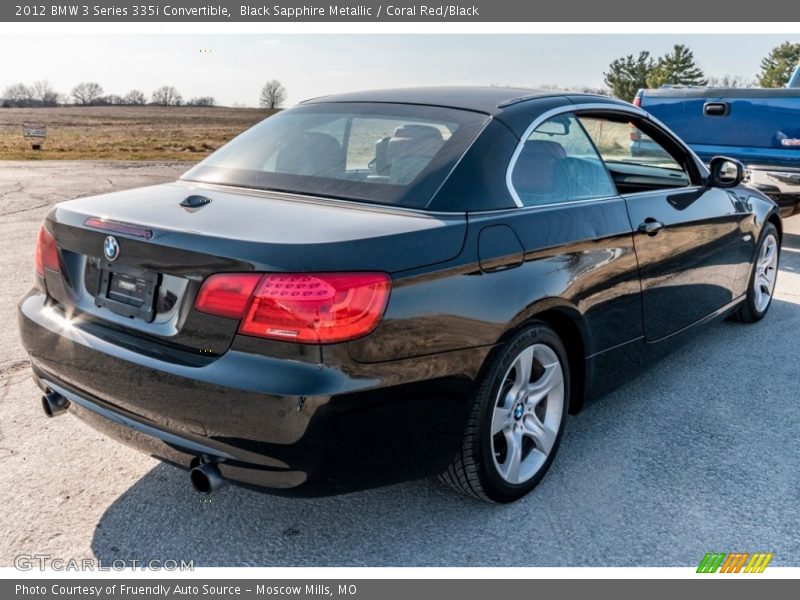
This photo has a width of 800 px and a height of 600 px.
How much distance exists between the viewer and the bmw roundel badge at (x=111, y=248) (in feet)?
8.57

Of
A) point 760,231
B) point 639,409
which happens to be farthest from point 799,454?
point 760,231

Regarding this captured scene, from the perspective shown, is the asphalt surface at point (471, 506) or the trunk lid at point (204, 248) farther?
the asphalt surface at point (471, 506)

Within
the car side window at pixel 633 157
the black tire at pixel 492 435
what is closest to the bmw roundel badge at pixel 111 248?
the black tire at pixel 492 435

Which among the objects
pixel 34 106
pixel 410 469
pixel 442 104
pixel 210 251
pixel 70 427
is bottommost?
pixel 34 106

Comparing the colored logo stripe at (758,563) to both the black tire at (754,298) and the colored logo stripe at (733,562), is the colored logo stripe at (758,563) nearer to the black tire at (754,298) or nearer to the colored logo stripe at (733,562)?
the colored logo stripe at (733,562)

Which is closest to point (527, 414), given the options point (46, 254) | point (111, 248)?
point (111, 248)

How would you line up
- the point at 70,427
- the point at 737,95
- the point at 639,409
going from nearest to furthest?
the point at 70,427, the point at 639,409, the point at 737,95

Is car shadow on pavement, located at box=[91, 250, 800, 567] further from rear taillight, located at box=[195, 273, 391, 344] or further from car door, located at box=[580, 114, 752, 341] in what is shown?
rear taillight, located at box=[195, 273, 391, 344]

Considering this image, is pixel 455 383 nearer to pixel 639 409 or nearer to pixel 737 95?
pixel 639 409

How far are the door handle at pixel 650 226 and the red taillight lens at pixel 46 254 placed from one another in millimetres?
2640

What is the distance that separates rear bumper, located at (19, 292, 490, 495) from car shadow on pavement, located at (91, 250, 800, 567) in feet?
1.17

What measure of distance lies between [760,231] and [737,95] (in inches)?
133

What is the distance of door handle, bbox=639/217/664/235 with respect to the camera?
371cm

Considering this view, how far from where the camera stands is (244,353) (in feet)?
7.74
